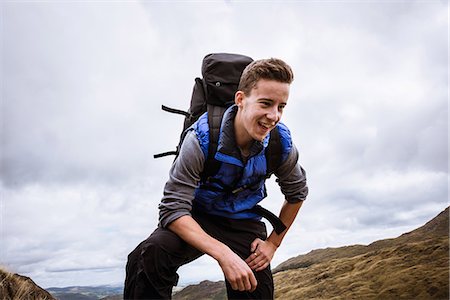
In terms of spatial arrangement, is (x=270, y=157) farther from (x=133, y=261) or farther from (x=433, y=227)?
(x=433, y=227)

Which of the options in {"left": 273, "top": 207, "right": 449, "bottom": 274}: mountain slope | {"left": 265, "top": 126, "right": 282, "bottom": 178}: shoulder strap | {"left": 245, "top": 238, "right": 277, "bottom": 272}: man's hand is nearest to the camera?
{"left": 265, "top": 126, "right": 282, "bottom": 178}: shoulder strap

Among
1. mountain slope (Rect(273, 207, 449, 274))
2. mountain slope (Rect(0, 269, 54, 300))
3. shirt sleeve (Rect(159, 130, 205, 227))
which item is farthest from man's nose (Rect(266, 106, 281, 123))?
mountain slope (Rect(273, 207, 449, 274))

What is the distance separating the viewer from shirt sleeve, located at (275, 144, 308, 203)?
5.18m

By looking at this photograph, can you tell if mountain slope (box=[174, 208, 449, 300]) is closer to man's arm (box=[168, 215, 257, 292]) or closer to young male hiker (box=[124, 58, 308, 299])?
young male hiker (box=[124, 58, 308, 299])

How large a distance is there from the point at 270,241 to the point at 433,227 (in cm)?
1269

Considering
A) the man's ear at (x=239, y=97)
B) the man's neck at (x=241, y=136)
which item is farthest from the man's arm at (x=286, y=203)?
the man's ear at (x=239, y=97)

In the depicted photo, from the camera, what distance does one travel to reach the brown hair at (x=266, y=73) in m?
4.67

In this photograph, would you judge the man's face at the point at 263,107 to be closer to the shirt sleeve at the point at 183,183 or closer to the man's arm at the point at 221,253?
the shirt sleeve at the point at 183,183

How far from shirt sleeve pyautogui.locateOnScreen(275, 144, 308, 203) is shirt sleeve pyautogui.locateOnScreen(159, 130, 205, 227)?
1058mm

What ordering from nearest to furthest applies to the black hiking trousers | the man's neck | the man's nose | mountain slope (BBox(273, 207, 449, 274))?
the black hiking trousers < the man's nose < the man's neck < mountain slope (BBox(273, 207, 449, 274))

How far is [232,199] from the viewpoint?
507cm

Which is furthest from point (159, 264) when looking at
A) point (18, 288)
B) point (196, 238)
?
point (18, 288)

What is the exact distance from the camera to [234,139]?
4703mm

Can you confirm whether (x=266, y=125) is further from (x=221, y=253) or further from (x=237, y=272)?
(x=237, y=272)
